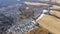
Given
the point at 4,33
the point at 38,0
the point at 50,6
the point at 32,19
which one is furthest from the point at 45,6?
the point at 4,33

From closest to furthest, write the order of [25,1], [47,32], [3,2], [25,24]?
1. [47,32]
2. [25,24]
3. [3,2]
4. [25,1]

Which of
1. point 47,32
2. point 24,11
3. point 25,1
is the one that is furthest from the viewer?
point 25,1

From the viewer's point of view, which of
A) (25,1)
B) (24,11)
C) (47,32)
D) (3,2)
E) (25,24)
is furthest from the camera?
(25,1)

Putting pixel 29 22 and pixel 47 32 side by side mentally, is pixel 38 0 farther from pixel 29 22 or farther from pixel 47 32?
pixel 47 32

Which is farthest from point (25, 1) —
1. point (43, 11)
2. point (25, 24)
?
point (25, 24)

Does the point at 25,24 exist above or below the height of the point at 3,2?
below

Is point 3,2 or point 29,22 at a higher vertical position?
point 3,2

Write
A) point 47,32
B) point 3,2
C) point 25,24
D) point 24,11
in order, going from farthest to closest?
point 3,2 → point 24,11 → point 25,24 → point 47,32

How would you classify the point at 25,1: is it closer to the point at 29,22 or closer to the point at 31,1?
the point at 31,1

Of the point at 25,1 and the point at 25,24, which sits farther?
the point at 25,1
